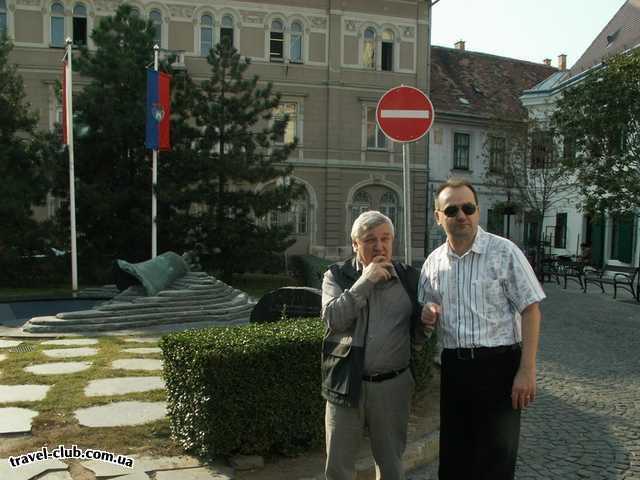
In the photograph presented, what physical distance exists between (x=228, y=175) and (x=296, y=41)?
14811 millimetres

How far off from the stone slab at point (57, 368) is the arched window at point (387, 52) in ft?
90.0

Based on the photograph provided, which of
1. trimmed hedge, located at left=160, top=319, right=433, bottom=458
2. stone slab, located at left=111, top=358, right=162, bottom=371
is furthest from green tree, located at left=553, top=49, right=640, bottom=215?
trimmed hedge, located at left=160, top=319, right=433, bottom=458

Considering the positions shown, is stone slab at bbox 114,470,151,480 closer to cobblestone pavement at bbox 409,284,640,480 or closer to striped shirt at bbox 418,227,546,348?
cobblestone pavement at bbox 409,284,640,480

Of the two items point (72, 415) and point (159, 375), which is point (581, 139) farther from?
point (72, 415)

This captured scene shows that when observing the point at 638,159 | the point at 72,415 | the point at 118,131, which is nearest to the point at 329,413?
the point at 72,415

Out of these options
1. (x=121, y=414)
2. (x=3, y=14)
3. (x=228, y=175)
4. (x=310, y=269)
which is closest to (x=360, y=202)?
(x=310, y=269)

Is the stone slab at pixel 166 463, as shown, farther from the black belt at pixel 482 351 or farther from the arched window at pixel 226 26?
the arched window at pixel 226 26

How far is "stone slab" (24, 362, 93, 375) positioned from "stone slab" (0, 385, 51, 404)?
647mm

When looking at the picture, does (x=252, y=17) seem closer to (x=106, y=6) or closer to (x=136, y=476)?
(x=106, y=6)

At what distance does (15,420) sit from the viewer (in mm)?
5074

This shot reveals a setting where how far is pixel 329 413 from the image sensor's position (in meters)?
3.40

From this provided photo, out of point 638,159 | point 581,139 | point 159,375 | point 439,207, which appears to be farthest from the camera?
point 581,139

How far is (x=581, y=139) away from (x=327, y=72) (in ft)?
54.6

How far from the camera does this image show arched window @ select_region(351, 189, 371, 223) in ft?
104
